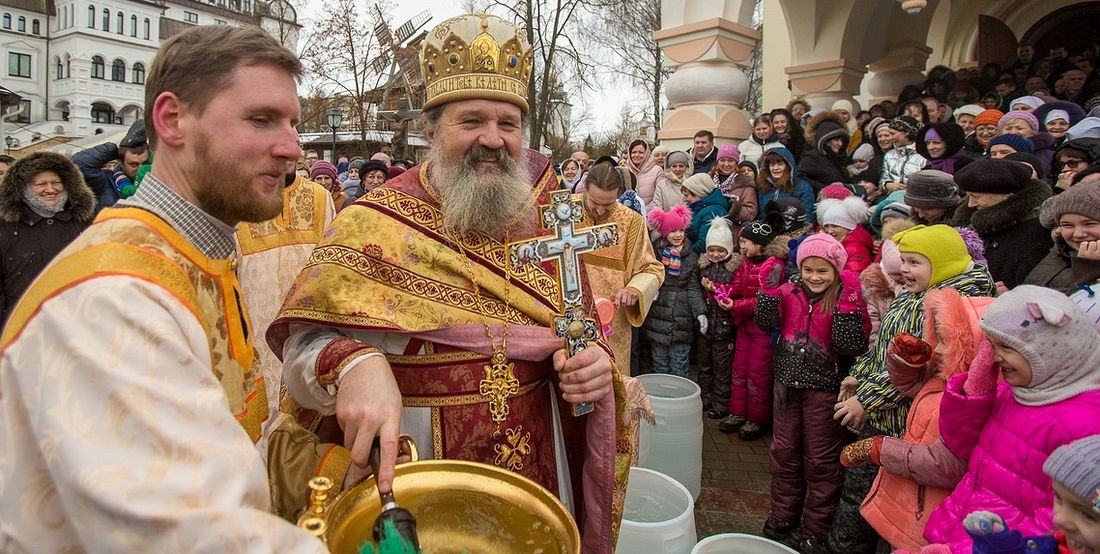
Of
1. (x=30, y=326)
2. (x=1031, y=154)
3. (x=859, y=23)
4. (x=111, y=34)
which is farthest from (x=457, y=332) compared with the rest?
(x=111, y=34)

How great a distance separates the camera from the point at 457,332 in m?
1.99

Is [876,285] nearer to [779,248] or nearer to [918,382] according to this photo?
[918,382]

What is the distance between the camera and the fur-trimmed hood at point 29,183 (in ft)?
16.5

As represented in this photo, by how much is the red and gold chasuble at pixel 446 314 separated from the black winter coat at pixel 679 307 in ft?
12.9

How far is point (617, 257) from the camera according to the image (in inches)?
174

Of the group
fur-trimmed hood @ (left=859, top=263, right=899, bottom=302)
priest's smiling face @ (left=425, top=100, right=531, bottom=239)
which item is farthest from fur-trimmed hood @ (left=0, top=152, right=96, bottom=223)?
fur-trimmed hood @ (left=859, top=263, right=899, bottom=302)

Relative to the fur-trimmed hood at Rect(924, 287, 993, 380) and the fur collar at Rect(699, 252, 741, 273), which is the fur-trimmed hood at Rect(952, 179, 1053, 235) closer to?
the fur-trimmed hood at Rect(924, 287, 993, 380)

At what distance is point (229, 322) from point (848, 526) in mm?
3231

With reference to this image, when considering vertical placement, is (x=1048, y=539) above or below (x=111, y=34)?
below

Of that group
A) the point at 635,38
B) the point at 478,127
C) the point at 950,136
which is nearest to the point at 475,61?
the point at 478,127

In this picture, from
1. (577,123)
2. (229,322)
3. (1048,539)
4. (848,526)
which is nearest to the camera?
(229,322)

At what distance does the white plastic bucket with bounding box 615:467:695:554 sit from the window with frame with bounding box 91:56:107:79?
64790 mm

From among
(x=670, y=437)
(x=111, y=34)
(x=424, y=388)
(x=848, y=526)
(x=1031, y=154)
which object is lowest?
(x=848, y=526)

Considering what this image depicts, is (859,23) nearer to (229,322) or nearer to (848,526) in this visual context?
(848,526)
